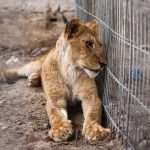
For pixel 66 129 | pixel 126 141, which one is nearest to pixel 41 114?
pixel 66 129

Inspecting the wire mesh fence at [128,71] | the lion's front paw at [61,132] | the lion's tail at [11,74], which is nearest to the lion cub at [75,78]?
the lion's front paw at [61,132]

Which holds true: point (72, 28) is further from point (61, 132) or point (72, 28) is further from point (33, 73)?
point (33, 73)

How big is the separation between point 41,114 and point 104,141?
2.76 ft

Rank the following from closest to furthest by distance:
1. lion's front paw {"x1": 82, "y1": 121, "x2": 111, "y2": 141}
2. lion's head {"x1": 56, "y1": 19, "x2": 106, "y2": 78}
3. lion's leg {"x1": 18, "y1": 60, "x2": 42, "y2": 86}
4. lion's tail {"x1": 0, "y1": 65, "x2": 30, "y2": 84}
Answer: lion's front paw {"x1": 82, "y1": 121, "x2": 111, "y2": 141}
lion's head {"x1": 56, "y1": 19, "x2": 106, "y2": 78}
lion's leg {"x1": 18, "y1": 60, "x2": 42, "y2": 86}
lion's tail {"x1": 0, "y1": 65, "x2": 30, "y2": 84}

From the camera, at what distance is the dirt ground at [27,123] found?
3537 millimetres

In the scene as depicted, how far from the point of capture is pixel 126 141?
3.38m

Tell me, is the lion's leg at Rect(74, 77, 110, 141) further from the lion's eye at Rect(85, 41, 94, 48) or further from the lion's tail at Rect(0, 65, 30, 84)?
the lion's tail at Rect(0, 65, 30, 84)

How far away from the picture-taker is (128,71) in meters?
3.44

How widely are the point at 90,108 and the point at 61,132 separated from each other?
41cm

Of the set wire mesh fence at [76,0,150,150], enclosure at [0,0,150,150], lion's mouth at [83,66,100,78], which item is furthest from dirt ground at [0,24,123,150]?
lion's mouth at [83,66,100,78]

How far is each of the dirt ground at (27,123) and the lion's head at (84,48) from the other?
50cm

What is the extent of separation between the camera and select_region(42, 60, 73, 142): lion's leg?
3578 millimetres

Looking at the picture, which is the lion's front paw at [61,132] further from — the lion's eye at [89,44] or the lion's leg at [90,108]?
the lion's eye at [89,44]

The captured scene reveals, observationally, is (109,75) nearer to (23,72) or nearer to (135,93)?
(135,93)
